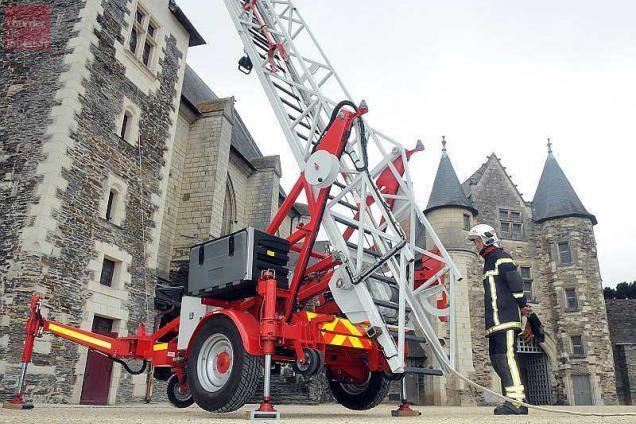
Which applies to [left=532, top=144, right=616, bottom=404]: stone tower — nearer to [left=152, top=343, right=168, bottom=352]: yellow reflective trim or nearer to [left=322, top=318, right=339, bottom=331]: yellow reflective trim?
[left=322, top=318, right=339, bottom=331]: yellow reflective trim

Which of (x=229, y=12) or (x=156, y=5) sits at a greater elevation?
(x=156, y=5)

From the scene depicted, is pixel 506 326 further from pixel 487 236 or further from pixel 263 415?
pixel 263 415

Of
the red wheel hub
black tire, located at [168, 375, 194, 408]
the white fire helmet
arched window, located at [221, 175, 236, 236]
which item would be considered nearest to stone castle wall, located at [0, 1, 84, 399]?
black tire, located at [168, 375, 194, 408]

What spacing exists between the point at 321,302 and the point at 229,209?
15.2m

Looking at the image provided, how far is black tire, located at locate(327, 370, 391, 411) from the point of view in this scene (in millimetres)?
7270

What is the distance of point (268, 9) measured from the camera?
34.4 ft

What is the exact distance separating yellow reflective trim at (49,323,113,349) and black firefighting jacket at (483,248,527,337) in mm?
4977

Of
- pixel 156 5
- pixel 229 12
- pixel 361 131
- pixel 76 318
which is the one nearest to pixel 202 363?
pixel 361 131

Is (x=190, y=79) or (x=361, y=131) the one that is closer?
(x=361, y=131)

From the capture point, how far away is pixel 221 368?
5.92m

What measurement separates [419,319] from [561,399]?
22.1 m

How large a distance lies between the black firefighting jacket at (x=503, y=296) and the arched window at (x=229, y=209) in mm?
16669

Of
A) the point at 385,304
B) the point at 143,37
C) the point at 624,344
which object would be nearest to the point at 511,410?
the point at 385,304

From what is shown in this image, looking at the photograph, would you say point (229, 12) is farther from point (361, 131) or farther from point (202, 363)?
point (202, 363)
